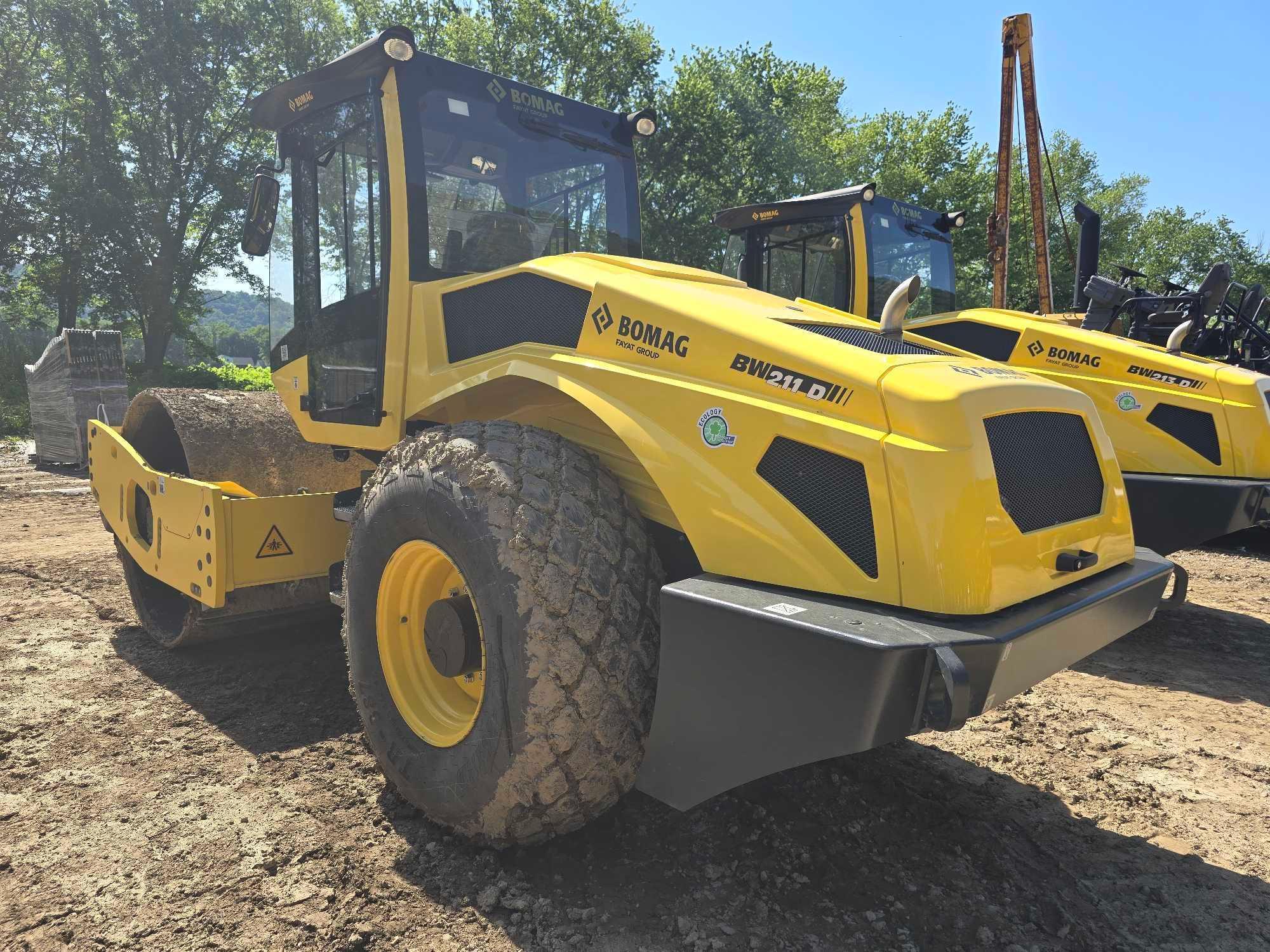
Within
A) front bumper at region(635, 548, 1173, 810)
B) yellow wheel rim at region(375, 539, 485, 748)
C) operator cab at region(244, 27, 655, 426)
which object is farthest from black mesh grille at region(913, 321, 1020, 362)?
yellow wheel rim at region(375, 539, 485, 748)

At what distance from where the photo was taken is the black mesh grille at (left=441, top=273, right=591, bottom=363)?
8.89 ft

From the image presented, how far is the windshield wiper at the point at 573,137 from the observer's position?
3627 millimetres

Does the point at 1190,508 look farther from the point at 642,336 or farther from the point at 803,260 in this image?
the point at 642,336

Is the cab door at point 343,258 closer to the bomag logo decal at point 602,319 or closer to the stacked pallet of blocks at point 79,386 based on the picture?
the bomag logo decal at point 602,319

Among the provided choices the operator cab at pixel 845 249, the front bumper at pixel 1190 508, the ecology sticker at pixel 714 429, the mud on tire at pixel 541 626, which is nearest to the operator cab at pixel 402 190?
the mud on tire at pixel 541 626

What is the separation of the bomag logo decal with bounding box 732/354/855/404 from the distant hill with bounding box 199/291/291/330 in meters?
2.87

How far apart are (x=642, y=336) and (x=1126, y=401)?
4385 millimetres

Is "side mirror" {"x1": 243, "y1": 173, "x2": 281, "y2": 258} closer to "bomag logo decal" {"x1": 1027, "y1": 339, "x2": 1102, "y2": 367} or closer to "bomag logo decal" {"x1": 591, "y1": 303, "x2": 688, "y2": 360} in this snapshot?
"bomag logo decal" {"x1": 591, "y1": 303, "x2": 688, "y2": 360}

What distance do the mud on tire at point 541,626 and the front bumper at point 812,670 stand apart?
16 centimetres

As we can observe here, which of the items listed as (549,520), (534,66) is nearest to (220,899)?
(549,520)

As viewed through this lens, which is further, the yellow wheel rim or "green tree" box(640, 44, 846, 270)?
"green tree" box(640, 44, 846, 270)

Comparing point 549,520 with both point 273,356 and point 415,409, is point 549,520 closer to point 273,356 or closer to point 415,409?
point 415,409

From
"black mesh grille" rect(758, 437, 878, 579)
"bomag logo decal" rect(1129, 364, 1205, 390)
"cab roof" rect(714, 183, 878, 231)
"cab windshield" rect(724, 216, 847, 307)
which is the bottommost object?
"black mesh grille" rect(758, 437, 878, 579)

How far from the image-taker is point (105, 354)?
1191 cm
